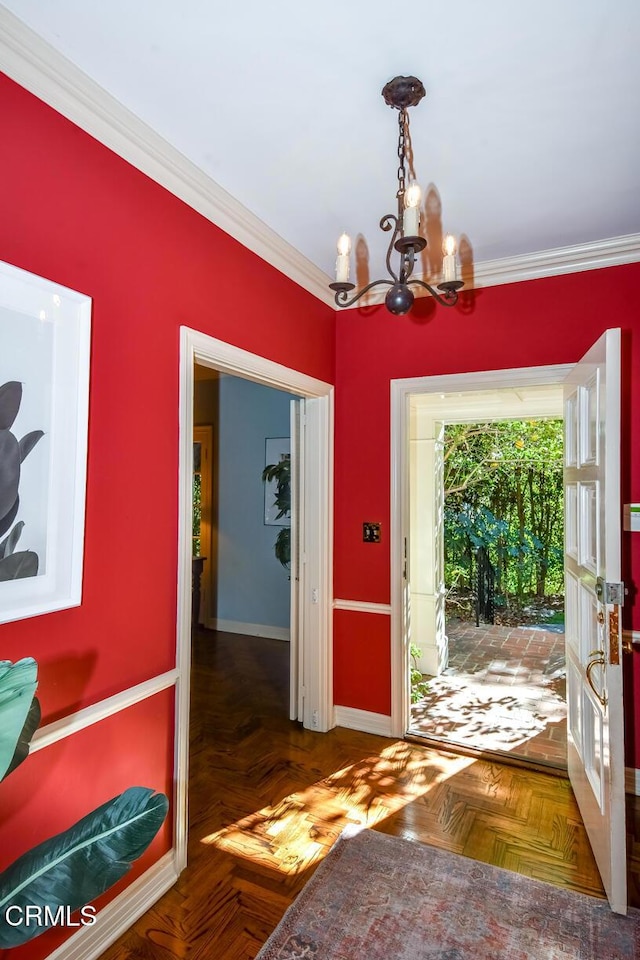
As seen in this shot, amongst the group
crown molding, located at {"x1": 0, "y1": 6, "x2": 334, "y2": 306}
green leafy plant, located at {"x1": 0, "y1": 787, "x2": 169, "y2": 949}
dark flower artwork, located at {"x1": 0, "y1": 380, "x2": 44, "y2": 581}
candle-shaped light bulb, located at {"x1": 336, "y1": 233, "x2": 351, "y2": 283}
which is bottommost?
green leafy plant, located at {"x1": 0, "y1": 787, "x2": 169, "y2": 949}

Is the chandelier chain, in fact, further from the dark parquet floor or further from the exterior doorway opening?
the exterior doorway opening

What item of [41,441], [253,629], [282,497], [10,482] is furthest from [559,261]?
[253,629]

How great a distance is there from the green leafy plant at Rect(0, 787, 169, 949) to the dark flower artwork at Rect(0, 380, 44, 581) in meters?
0.66

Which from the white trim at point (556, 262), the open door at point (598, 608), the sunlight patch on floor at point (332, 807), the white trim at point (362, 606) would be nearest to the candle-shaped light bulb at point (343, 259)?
the open door at point (598, 608)

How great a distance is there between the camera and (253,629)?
17.7ft

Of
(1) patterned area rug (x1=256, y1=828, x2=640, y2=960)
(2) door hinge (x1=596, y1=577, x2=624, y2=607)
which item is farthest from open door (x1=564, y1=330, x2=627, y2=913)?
(1) patterned area rug (x1=256, y1=828, x2=640, y2=960)

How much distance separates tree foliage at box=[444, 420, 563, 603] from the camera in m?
6.54

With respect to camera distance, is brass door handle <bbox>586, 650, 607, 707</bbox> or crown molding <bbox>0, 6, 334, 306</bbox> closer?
crown molding <bbox>0, 6, 334, 306</bbox>

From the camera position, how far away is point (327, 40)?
149 centimetres

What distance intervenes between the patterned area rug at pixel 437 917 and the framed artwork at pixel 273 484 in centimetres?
339

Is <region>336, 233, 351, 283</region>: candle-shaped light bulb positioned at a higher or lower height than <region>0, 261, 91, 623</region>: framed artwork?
higher

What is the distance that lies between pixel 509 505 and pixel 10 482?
20.6 feet

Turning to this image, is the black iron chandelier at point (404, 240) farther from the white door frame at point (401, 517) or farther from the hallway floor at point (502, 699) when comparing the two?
the hallway floor at point (502, 699)

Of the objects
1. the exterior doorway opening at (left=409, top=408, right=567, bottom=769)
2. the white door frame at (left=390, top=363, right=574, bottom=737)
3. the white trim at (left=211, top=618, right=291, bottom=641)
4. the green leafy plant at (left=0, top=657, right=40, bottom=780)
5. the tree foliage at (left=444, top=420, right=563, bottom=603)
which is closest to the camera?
the green leafy plant at (left=0, top=657, right=40, bottom=780)
